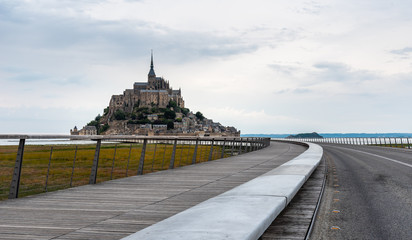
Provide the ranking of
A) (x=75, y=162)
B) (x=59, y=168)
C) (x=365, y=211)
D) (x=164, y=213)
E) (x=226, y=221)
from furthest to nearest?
(x=75, y=162) < (x=59, y=168) < (x=365, y=211) < (x=164, y=213) < (x=226, y=221)

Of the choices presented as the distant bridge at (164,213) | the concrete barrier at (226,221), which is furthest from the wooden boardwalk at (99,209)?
the concrete barrier at (226,221)

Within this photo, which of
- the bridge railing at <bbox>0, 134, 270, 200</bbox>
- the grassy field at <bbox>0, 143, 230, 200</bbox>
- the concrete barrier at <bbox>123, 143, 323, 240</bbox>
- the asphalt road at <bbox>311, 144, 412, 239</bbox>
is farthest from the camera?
the grassy field at <bbox>0, 143, 230, 200</bbox>

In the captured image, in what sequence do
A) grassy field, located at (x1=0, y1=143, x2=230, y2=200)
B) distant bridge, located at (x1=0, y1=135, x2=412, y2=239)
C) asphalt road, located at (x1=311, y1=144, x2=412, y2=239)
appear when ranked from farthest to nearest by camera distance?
grassy field, located at (x1=0, y1=143, x2=230, y2=200) < asphalt road, located at (x1=311, y1=144, x2=412, y2=239) < distant bridge, located at (x1=0, y1=135, x2=412, y2=239)

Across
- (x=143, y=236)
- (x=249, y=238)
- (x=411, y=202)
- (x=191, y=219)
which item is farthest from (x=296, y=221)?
(x=411, y=202)

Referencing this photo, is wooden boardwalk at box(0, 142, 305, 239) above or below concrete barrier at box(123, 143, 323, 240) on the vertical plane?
below

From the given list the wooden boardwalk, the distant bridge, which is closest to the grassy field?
the wooden boardwalk

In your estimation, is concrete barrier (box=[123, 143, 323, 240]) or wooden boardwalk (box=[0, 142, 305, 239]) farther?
wooden boardwalk (box=[0, 142, 305, 239])

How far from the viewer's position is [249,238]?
2.62m

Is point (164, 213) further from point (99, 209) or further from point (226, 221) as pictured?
point (226, 221)

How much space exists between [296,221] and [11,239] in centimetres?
335

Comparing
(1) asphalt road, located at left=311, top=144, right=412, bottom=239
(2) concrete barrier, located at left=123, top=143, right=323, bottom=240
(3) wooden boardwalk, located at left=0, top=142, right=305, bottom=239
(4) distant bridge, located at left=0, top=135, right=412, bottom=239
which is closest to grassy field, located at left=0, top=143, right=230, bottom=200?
(3) wooden boardwalk, located at left=0, top=142, right=305, bottom=239

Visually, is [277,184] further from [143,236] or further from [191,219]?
[143,236]

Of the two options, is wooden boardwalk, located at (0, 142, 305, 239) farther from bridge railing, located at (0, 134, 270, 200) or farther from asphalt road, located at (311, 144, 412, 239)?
asphalt road, located at (311, 144, 412, 239)

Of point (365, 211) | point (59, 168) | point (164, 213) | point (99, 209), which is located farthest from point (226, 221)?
point (59, 168)
